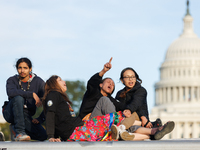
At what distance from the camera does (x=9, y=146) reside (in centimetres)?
857

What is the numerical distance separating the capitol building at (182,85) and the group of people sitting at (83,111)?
8094 centimetres

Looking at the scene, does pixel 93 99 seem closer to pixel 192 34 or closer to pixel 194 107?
pixel 194 107

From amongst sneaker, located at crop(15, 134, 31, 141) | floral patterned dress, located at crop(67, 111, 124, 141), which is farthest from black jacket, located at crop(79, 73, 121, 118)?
sneaker, located at crop(15, 134, 31, 141)

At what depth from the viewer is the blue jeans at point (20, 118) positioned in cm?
1002

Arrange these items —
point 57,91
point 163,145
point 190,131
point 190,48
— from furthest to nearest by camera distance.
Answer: point 190,48
point 190,131
point 57,91
point 163,145

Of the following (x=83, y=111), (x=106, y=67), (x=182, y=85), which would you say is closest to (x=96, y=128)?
(x=83, y=111)

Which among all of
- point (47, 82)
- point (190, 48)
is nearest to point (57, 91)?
point (47, 82)

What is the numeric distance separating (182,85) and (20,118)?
311ft

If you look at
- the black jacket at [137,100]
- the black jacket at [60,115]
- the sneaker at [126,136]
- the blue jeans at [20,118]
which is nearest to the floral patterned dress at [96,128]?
the black jacket at [60,115]

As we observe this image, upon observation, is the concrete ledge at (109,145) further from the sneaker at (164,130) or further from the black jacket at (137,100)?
the black jacket at (137,100)

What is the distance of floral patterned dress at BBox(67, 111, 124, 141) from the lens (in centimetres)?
980

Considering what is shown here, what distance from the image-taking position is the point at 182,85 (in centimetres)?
10294

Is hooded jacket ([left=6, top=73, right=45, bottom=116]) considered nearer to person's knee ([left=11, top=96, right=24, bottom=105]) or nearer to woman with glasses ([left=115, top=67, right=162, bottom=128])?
person's knee ([left=11, top=96, right=24, bottom=105])

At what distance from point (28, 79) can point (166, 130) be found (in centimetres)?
328
